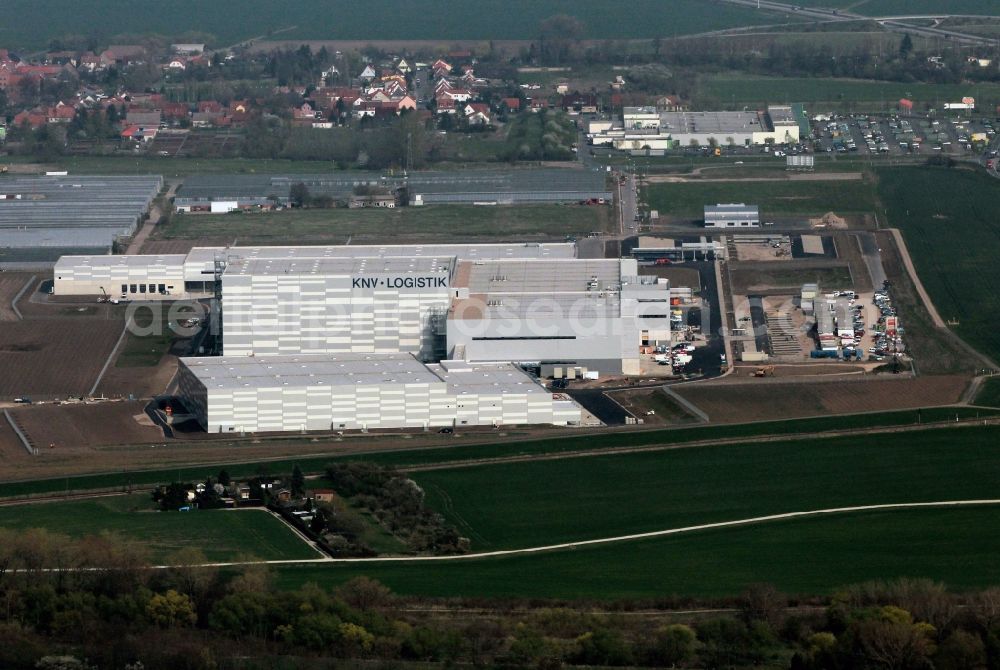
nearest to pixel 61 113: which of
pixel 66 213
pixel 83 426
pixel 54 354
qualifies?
pixel 66 213

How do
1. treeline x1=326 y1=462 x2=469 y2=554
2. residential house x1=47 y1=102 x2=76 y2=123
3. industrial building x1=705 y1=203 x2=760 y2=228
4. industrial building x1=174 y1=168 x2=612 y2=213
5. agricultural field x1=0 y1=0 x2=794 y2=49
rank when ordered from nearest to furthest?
treeline x1=326 y1=462 x2=469 y2=554 → industrial building x1=705 y1=203 x2=760 y2=228 → industrial building x1=174 y1=168 x2=612 y2=213 → residential house x1=47 y1=102 x2=76 y2=123 → agricultural field x1=0 y1=0 x2=794 y2=49

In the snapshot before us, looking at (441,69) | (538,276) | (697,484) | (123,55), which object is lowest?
(697,484)

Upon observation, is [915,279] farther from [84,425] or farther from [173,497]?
[173,497]

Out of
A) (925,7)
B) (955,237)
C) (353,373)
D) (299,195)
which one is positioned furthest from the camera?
(925,7)

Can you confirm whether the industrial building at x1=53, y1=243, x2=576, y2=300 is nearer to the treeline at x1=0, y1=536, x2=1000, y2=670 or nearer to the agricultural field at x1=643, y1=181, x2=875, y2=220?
the agricultural field at x1=643, y1=181, x2=875, y2=220

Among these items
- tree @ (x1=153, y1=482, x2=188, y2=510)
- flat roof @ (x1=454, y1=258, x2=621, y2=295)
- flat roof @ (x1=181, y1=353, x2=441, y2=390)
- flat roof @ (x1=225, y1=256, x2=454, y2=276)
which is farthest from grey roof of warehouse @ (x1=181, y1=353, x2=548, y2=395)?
tree @ (x1=153, y1=482, x2=188, y2=510)

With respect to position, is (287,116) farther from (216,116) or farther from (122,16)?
(122,16)
